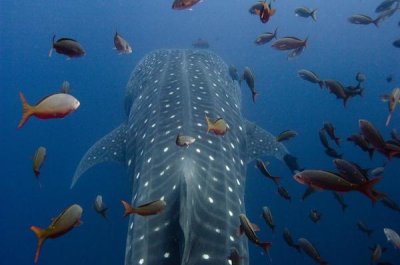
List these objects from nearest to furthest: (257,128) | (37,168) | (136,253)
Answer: (136,253) → (37,168) → (257,128)

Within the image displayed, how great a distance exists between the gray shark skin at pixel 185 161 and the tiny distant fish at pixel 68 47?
70.5 inches

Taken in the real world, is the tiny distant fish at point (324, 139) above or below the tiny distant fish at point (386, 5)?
below

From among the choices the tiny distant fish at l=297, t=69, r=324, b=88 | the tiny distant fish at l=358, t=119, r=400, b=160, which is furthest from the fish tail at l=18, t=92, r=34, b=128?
the tiny distant fish at l=297, t=69, r=324, b=88

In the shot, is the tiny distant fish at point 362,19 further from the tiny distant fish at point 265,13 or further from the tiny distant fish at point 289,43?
the tiny distant fish at point 265,13

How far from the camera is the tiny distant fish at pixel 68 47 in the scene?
5.10 m

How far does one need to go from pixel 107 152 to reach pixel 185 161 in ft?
13.8

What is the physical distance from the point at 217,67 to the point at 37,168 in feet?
20.7

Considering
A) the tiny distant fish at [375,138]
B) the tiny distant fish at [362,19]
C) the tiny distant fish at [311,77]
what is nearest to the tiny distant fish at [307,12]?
the tiny distant fish at [362,19]

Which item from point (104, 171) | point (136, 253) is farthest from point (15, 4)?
point (136, 253)

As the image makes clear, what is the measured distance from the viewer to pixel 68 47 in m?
5.20

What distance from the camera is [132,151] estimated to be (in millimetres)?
7230

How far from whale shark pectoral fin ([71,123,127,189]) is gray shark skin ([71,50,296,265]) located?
1.0 inches

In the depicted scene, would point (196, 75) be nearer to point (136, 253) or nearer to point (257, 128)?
point (257, 128)

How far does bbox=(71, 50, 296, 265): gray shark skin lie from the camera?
4141 millimetres
